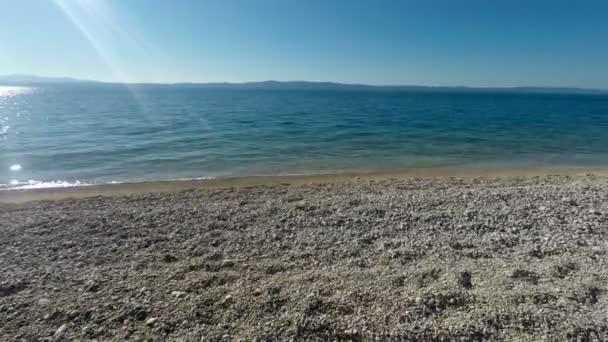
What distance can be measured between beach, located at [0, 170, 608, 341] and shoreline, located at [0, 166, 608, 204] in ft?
7.88

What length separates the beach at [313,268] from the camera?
3381mm

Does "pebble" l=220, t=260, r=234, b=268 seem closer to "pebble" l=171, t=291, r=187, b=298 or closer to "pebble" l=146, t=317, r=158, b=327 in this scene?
"pebble" l=171, t=291, r=187, b=298

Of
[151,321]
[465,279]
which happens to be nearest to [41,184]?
[151,321]

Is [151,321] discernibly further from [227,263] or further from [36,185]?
[36,185]

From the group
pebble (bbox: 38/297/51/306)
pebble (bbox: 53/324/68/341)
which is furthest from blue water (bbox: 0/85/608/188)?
pebble (bbox: 53/324/68/341)

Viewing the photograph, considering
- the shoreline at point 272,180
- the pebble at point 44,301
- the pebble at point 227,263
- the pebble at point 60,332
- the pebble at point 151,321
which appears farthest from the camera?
the shoreline at point 272,180

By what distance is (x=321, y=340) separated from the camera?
319 cm

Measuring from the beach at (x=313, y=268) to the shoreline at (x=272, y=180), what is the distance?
240 cm

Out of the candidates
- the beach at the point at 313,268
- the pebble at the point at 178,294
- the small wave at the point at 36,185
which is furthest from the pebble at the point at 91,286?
the small wave at the point at 36,185

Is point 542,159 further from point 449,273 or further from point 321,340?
point 321,340


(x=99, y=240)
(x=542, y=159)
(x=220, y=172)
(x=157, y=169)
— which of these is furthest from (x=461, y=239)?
(x=542, y=159)

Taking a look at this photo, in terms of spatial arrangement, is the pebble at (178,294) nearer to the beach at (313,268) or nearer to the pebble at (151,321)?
the beach at (313,268)

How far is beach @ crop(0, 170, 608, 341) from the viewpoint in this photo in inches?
133

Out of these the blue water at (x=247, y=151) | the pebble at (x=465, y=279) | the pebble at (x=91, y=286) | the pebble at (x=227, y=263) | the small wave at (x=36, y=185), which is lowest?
the small wave at (x=36, y=185)
